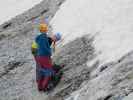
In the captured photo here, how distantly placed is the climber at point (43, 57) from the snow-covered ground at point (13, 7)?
14724 mm

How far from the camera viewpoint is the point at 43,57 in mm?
15453

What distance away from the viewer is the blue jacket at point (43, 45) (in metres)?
15.3

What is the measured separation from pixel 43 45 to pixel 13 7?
19.1 metres

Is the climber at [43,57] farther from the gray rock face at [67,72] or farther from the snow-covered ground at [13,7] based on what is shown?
the snow-covered ground at [13,7]

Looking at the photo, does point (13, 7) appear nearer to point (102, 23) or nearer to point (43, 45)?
point (102, 23)

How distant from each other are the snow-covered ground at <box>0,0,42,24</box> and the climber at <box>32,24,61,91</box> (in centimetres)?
1472

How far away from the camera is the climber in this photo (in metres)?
15.3

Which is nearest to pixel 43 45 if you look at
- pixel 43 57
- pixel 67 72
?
pixel 43 57

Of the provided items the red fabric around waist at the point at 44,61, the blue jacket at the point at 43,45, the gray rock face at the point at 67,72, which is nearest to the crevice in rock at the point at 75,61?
the gray rock face at the point at 67,72

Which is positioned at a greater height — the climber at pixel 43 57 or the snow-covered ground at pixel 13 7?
the climber at pixel 43 57

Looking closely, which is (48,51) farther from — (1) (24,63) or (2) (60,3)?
(2) (60,3)

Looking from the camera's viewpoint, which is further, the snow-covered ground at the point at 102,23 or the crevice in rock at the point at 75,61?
the snow-covered ground at the point at 102,23

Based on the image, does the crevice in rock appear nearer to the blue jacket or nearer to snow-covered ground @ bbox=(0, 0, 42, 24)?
the blue jacket

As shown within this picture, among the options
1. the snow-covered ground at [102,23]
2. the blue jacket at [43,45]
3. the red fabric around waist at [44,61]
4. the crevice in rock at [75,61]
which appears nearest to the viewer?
the crevice in rock at [75,61]
